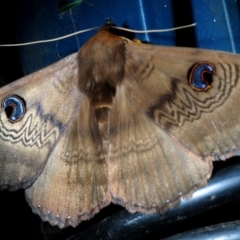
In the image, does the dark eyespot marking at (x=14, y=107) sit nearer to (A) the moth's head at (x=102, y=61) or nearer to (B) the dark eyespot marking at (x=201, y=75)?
(A) the moth's head at (x=102, y=61)

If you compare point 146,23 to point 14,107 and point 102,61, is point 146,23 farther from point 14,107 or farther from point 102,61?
point 14,107

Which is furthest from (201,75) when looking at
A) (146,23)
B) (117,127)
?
(146,23)

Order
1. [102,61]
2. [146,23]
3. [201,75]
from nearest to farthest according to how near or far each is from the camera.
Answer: [201,75]
[102,61]
[146,23]

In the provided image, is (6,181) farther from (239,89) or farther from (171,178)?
(239,89)

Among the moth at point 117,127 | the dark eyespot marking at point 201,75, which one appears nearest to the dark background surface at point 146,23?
the moth at point 117,127

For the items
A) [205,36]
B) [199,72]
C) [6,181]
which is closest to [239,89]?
[199,72]

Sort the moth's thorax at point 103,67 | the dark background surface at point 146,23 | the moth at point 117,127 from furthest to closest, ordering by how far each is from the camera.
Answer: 1. the dark background surface at point 146,23
2. the moth's thorax at point 103,67
3. the moth at point 117,127

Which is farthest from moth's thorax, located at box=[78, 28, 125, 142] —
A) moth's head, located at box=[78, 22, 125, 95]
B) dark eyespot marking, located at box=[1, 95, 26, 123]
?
dark eyespot marking, located at box=[1, 95, 26, 123]

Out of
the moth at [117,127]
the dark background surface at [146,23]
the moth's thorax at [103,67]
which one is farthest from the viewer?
the dark background surface at [146,23]
